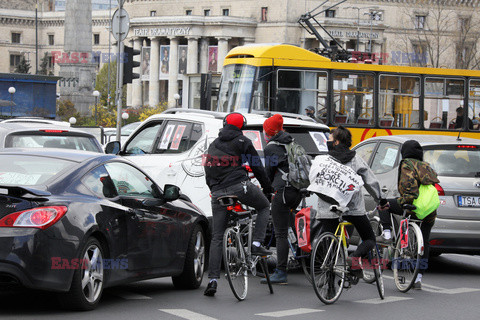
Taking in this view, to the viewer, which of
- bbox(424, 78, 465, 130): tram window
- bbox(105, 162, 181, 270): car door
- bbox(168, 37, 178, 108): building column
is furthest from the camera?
bbox(168, 37, 178, 108): building column

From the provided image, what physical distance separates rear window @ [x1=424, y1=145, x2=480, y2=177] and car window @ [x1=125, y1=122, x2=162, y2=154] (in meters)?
3.59

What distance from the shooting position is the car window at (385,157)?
1255cm

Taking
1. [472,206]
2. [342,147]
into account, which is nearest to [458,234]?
[472,206]

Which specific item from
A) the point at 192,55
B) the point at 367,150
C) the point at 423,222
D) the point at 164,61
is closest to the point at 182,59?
the point at 192,55

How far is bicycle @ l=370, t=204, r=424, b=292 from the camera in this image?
9953 mm

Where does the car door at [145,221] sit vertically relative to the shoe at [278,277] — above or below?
above

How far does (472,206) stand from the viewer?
1174cm

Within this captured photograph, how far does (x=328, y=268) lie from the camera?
8930 mm

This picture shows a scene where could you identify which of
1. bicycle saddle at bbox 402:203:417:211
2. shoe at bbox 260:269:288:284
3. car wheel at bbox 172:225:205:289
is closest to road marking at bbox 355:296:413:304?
bicycle saddle at bbox 402:203:417:211

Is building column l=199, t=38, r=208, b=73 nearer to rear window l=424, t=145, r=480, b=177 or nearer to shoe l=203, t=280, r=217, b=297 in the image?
rear window l=424, t=145, r=480, b=177

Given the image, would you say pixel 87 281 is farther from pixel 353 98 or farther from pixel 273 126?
pixel 353 98

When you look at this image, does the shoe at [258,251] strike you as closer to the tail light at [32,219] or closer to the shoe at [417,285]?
the shoe at [417,285]

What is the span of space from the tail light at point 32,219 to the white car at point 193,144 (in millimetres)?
4029

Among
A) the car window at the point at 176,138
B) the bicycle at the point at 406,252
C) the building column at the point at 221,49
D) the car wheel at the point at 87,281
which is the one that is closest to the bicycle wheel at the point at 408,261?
the bicycle at the point at 406,252
